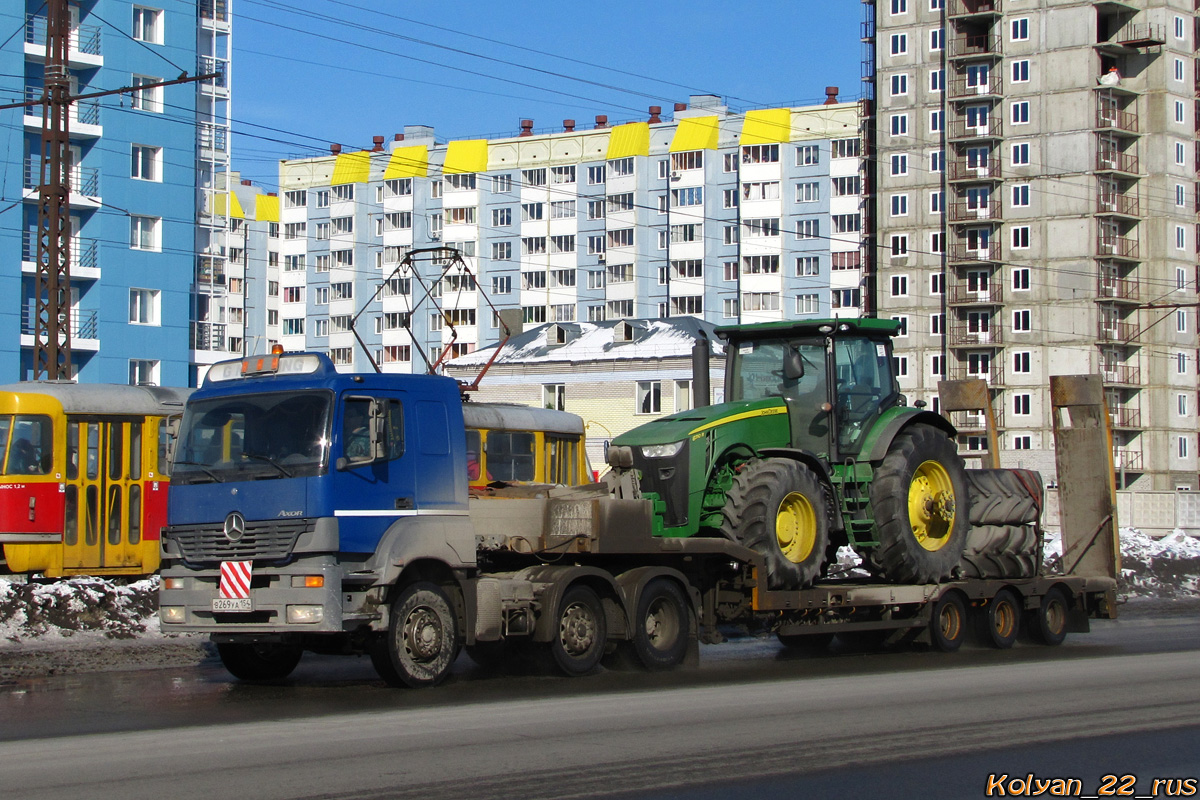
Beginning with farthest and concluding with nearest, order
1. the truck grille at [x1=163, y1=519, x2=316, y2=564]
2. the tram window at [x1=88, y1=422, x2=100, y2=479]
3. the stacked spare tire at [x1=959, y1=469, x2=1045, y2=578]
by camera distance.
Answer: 1. the tram window at [x1=88, y1=422, x2=100, y2=479]
2. the stacked spare tire at [x1=959, y1=469, x2=1045, y2=578]
3. the truck grille at [x1=163, y1=519, x2=316, y2=564]

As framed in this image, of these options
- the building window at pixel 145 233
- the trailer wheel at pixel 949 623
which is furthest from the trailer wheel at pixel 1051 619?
the building window at pixel 145 233

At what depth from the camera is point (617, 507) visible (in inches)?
601

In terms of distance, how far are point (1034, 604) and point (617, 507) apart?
6.77 metres

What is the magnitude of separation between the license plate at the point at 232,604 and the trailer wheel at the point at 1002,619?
31.3 ft

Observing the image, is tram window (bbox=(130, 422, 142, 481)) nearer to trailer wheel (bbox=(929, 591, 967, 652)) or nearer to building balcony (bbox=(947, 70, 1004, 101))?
trailer wheel (bbox=(929, 591, 967, 652))

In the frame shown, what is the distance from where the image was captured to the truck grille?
1339 centimetres

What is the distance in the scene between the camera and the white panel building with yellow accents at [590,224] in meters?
100

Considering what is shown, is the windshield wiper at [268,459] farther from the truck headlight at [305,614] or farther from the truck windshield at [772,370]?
the truck windshield at [772,370]

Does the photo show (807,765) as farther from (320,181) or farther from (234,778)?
(320,181)

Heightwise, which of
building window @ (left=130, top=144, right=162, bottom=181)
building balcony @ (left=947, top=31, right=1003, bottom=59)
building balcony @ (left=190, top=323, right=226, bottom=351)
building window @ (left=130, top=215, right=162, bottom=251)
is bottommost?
building balcony @ (left=190, top=323, right=226, bottom=351)

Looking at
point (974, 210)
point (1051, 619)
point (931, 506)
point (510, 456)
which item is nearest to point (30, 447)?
point (510, 456)

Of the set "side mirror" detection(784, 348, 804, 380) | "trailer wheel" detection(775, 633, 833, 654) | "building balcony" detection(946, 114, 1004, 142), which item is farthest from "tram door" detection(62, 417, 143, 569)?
"building balcony" detection(946, 114, 1004, 142)

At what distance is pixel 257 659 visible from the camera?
15.1 meters

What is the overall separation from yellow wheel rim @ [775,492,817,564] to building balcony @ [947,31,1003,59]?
7347 centimetres
